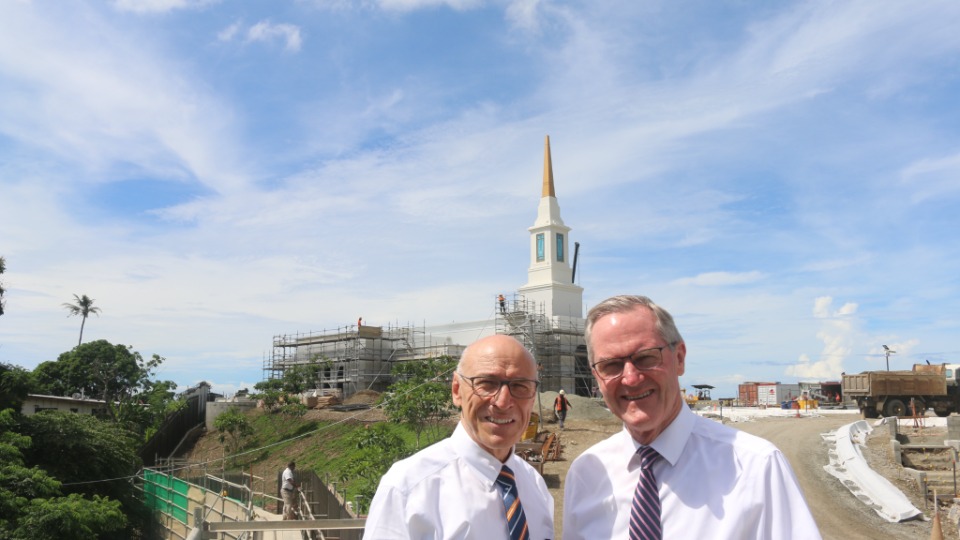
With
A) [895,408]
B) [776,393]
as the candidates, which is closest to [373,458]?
[895,408]

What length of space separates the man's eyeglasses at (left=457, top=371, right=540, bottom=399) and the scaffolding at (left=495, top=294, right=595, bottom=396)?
124 ft

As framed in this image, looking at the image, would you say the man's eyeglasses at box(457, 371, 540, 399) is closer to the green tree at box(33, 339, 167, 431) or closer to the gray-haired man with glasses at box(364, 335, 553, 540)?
the gray-haired man with glasses at box(364, 335, 553, 540)

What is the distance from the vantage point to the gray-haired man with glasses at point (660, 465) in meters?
2.41

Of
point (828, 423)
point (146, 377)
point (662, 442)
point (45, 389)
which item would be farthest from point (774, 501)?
point (45, 389)

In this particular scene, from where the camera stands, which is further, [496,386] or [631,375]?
[496,386]

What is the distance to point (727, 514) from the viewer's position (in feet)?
7.95

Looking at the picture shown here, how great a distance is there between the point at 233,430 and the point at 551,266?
68.9 ft

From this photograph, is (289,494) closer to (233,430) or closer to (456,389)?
(456,389)

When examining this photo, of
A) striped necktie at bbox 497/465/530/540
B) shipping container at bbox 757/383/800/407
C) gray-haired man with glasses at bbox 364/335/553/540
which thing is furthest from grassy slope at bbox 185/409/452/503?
shipping container at bbox 757/383/800/407

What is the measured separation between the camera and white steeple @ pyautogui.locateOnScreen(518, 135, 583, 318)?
1779 inches

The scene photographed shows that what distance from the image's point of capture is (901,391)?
93.0ft

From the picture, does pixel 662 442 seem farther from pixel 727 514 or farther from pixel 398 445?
pixel 398 445

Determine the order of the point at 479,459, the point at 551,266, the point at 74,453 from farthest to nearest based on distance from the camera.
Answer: the point at 551,266
the point at 74,453
the point at 479,459

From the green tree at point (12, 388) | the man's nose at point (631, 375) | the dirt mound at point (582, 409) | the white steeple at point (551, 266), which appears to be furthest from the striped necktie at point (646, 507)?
the white steeple at point (551, 266)
